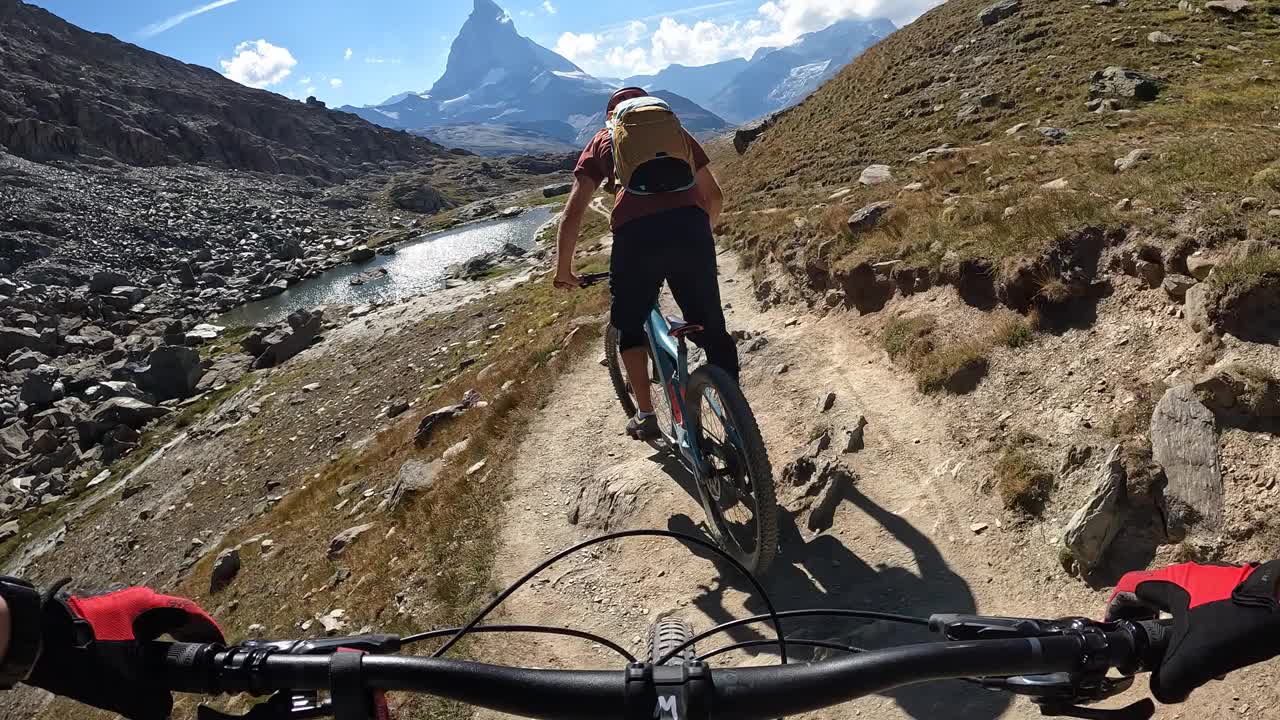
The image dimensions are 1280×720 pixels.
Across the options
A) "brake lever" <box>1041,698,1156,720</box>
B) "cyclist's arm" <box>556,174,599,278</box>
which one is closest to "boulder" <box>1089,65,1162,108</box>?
"cyclist's arm" <box>556,174,599,278</box>

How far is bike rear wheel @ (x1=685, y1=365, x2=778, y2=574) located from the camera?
493cm

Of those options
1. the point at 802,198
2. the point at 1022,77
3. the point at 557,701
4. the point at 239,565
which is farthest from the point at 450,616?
the point at 1022,77

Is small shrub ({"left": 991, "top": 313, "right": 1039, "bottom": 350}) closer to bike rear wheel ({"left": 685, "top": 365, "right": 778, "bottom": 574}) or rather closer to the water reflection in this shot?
bike rear wheel ({"left": 685, "top": 365, "right": 778, "bottom": 574})

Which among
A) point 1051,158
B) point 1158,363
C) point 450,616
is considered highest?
point 1051,158

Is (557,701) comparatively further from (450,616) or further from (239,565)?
(239,565)

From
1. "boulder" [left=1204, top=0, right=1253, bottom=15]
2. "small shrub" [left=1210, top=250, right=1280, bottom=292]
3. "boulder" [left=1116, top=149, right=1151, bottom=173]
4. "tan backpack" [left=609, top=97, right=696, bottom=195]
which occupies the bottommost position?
"small shrub" [left=1210, top=250, right=1280, bottom=292]

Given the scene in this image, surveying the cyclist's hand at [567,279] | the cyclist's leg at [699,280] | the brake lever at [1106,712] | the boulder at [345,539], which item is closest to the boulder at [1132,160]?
the cyclist's leg at [699,280]

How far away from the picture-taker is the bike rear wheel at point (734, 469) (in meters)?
4.93

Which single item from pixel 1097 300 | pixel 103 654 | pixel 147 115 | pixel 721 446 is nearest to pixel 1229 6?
pixel 1097 300

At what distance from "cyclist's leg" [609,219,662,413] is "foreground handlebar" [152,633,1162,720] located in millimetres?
4203

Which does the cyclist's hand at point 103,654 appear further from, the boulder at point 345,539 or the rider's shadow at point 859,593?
the boulder at point 345,539

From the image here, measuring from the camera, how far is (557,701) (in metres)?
1.62

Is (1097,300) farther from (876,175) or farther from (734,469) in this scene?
(876,175)

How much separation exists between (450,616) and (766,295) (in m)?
8.59
